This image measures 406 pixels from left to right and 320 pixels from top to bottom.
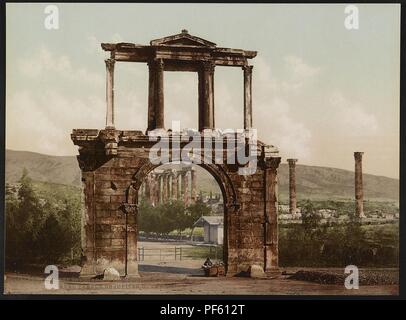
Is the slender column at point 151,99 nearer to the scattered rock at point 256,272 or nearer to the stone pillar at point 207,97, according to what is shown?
the stone pillar at point 207,97

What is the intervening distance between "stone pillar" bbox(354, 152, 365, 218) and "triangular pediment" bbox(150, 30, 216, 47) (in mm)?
5163

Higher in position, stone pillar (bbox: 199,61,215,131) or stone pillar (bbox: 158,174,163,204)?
stone pillar (bbox: 199,61,215,131)

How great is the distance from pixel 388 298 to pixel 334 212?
6812 mm

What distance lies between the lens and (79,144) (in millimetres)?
19438

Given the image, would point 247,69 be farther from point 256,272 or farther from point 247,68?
point 256,272

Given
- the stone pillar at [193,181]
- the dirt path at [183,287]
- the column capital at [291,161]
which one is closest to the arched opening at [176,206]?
the stone pillar at [193,181]

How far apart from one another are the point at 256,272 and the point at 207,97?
5147 mm

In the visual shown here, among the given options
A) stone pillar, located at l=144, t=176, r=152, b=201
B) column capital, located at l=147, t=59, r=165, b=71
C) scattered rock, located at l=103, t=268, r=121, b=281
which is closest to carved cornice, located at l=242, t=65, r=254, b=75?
column capital, located at l=147, t=59, r=165, b=71

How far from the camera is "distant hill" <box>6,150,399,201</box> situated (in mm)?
19328

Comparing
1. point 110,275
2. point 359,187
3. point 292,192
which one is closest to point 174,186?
point 292,192

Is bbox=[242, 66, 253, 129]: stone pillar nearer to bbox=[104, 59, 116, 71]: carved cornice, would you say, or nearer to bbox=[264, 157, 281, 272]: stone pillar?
bbox=[264, 157, 281, 272]: stone pillar

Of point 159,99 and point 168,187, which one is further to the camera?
point 168,187

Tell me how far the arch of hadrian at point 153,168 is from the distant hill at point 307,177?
1418mm

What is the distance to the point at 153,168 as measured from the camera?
19719 millimetres
